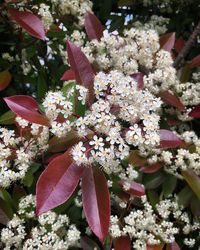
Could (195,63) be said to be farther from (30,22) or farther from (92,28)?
(30,22)

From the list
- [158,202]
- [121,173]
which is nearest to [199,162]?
[158,202]

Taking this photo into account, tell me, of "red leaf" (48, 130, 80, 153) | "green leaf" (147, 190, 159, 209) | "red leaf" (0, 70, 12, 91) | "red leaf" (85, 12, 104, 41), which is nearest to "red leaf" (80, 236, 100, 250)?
"green leaf" (147, 190, 159, 209)

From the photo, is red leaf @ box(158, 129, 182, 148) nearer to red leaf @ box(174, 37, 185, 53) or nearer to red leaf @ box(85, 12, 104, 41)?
red leaf @ box(85, 12, 104, 41)

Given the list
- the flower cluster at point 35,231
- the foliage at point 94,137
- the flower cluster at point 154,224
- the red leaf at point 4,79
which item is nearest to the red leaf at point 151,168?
the foliage at point 94,137

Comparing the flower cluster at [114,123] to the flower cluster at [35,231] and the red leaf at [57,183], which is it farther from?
the flower cluster at [35,231]

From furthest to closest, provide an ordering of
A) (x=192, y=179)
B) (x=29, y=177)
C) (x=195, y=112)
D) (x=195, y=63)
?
(x=195, y=63) < (x=195, y=112) < (x=192, y=179) < (x=29, y=177)

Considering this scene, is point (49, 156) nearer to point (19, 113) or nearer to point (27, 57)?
point (19, 113)

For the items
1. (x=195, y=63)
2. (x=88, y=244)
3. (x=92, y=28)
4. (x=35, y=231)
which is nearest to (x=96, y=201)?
(x=35, y=231)
